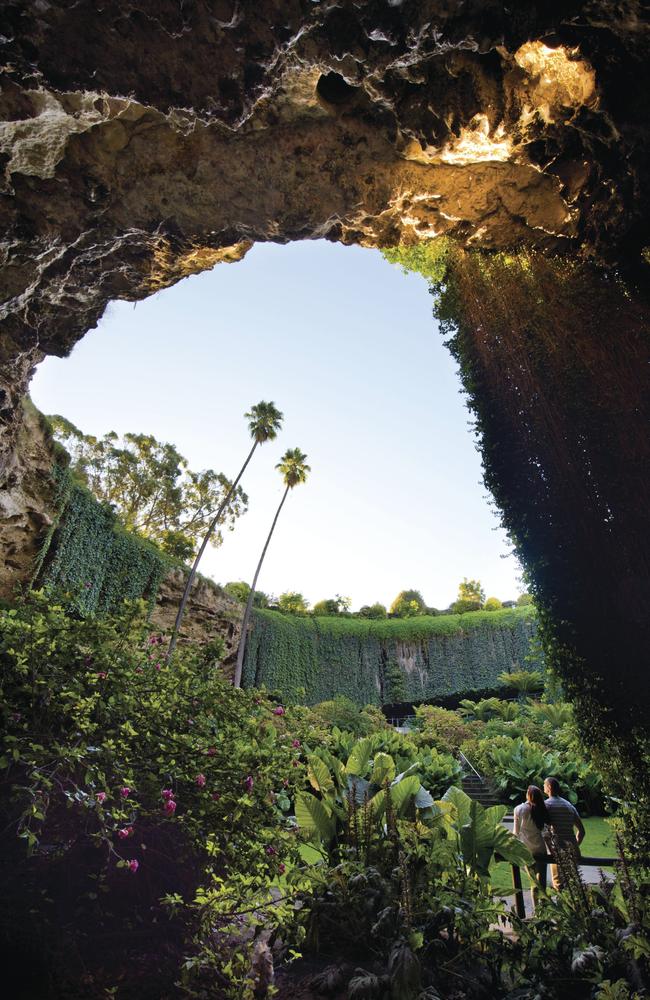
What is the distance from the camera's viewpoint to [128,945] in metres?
3.76

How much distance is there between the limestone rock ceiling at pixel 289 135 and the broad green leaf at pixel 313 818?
6.60 metres

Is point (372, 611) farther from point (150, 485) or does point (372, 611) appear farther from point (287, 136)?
point (287, 136)

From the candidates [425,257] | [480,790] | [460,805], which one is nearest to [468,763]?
[480,790]

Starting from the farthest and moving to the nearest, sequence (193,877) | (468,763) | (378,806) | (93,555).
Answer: (468,763) < (93,555) < (378,806) < (193,877)

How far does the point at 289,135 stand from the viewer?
574cm

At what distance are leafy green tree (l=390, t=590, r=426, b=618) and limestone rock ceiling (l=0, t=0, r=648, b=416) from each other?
29.4 metres

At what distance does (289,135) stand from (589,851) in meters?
12.8

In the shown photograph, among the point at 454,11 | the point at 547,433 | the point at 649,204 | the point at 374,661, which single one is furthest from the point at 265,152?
the point at 374,661

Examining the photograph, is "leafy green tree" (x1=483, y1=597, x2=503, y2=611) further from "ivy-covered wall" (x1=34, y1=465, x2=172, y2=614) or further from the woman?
the woman

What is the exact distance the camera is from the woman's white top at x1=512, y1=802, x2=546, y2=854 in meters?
5.89

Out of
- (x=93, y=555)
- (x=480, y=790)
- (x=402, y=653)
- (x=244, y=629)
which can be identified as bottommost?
(x=480, y=790)

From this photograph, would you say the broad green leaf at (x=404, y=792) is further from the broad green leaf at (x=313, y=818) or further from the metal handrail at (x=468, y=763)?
the metal handrail at (x=468, y=763)

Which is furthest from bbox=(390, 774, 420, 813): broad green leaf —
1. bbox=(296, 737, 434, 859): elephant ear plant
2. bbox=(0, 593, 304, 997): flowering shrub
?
bbox=(0, 593, 304, 997): flowering shrub

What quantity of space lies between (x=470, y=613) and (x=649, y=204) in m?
29.1
